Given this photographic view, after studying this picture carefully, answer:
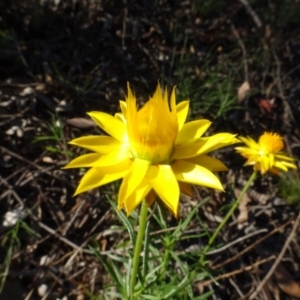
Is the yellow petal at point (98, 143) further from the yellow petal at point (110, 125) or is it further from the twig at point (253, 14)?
the twig at point (253, 14)

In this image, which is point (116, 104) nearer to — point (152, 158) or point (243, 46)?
point (243, 46)

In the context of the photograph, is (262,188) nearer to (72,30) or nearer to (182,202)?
(182,202)

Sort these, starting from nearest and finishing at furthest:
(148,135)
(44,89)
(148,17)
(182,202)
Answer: (148,135) < (182,202) < (44,89) < (148,17)

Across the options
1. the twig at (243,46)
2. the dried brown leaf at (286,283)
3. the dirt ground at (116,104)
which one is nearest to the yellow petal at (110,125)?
the dirt ground at (116,104)

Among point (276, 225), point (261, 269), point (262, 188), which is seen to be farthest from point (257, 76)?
point (261, 269)

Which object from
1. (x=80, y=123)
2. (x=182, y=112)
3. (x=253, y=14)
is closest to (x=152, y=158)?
(x=182, y=112)

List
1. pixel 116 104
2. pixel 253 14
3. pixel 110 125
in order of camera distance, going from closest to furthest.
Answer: pixel 110 125 < pixel 116 104 < pixel 253 14
